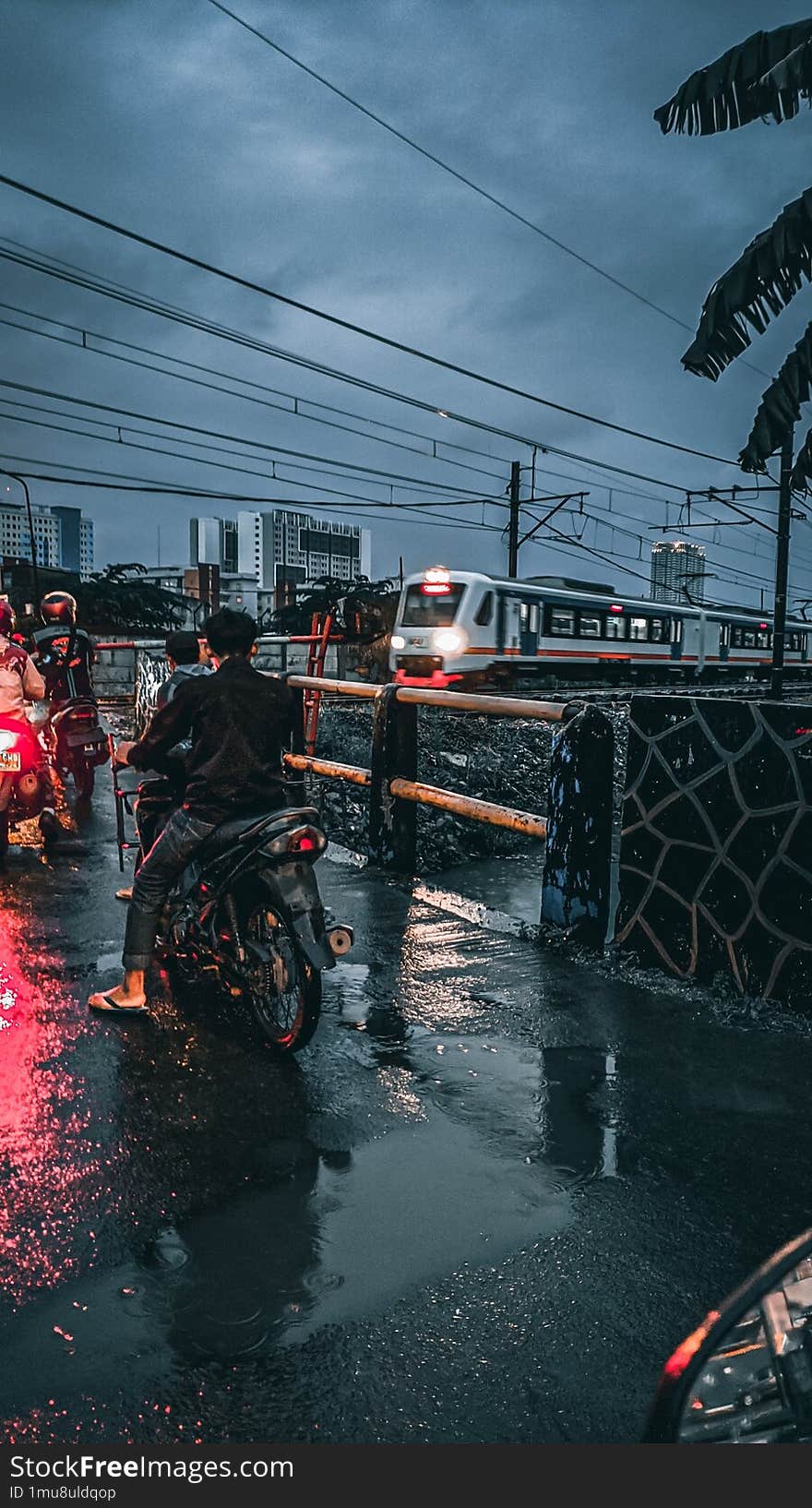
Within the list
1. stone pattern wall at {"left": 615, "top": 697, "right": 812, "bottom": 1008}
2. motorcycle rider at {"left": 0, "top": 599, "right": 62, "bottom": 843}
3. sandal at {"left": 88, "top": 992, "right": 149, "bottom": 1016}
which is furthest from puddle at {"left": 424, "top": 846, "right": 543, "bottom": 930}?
motorcycle rider at {"left": 0, "top": 599, "right": 62, "bottom": 843}

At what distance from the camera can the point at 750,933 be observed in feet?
14.5

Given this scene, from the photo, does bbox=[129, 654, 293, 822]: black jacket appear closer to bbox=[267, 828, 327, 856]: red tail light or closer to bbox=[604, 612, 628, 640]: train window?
bbox=[267, 828, 327, 856]: red tail light

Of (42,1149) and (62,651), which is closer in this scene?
(42,1149)

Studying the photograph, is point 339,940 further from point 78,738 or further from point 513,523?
point 513,523

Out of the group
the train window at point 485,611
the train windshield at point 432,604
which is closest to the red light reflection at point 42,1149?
the train windshield at point 432,604

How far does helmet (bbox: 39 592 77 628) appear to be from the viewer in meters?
9.17

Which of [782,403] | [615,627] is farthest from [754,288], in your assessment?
[615,627]

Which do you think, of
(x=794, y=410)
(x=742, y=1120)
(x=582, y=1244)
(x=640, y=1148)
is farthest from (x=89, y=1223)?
(x=794, y=410)

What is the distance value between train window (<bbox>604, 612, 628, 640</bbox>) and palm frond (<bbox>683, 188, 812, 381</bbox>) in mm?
23430

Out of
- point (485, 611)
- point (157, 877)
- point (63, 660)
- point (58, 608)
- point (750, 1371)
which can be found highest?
point (485, 611)

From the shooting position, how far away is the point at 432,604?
26.4 meters

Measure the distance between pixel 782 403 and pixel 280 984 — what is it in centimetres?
552

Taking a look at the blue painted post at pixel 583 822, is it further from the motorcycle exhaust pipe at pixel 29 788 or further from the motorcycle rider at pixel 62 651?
the motorcycle rider at pixel 62 651

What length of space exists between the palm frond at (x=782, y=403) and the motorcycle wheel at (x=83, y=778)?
6604mm
